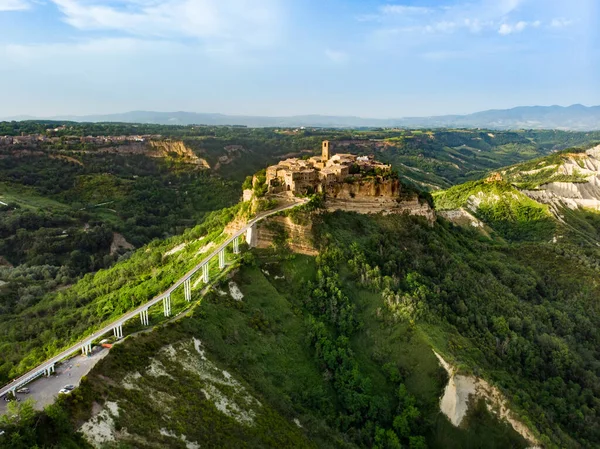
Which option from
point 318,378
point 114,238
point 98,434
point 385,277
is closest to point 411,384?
point 318,378

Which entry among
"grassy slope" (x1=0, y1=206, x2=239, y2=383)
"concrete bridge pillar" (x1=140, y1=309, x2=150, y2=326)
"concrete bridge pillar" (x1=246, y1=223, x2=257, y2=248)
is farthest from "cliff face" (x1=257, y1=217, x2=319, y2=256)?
"concrete bridge pillar" (x1=140, y1=309, x2=150, y2=326)

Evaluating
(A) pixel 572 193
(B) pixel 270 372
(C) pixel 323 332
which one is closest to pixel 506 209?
(A) pixel 572 193

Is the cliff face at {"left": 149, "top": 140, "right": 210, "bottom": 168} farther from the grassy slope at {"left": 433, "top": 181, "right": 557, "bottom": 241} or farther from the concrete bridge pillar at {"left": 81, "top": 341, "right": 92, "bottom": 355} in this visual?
the concrete bridge pillar at {"left": 81, "top": 341, "right": 92, "bottom": 355}

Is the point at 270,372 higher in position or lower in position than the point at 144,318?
lower

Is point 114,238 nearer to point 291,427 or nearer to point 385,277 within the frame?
point 385,277

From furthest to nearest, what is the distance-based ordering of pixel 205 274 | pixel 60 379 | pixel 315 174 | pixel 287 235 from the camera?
Result: pixel 315 174, pixel 287 235, pixel 205 274, pixel 60 379

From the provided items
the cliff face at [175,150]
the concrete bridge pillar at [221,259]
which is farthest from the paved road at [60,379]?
the cliff face at [175,150]

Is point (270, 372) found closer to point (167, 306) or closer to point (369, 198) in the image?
point (167, 306)
